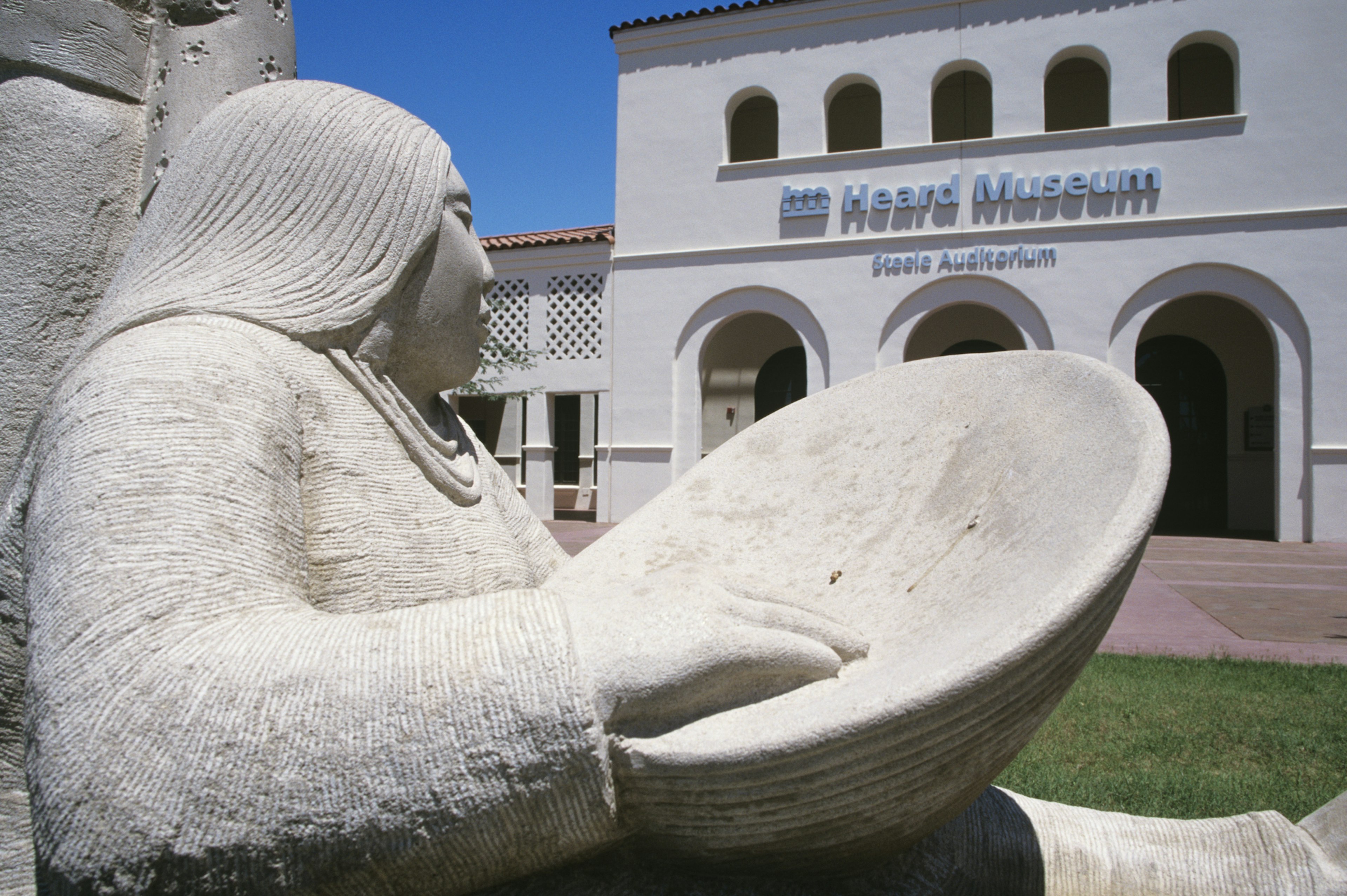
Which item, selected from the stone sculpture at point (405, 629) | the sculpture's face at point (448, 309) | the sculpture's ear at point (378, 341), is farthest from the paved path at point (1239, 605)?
the sculpture's ear at point (378, 341)

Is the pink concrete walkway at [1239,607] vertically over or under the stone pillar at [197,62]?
under

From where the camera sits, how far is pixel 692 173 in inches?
502

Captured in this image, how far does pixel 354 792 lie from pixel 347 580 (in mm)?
359

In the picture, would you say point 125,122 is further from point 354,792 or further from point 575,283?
point 575,283

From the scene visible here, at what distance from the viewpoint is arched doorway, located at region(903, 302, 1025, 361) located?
1355 centimetres

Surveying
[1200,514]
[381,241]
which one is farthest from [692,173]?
[381,241]

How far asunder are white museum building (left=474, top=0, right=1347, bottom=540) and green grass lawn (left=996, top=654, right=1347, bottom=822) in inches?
280

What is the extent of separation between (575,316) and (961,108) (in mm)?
7170

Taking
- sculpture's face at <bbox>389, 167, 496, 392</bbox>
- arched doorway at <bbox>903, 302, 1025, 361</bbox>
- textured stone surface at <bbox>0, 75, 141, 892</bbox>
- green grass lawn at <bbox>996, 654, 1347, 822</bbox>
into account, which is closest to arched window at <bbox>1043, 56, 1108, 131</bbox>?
arched doorway at <bbox>903, 302, 1025, 361</bbox>

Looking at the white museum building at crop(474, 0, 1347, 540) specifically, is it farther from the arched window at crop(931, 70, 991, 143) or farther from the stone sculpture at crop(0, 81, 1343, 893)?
the stone sculpture at crop(0, 81, 1343, 893)

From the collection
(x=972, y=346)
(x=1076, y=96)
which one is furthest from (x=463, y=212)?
(x=1076, y=96)

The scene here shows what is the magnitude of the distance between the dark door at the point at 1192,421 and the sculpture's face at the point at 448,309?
14039mm

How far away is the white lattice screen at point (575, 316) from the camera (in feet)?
43.9

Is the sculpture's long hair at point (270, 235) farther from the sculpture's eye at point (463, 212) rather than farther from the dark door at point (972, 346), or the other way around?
the dark door at point (972, 346)
